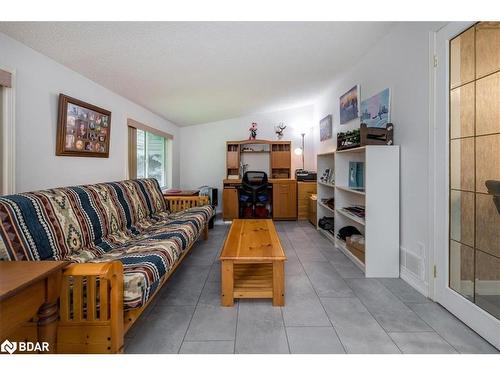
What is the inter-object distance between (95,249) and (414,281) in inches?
101

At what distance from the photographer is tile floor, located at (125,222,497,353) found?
155 cm

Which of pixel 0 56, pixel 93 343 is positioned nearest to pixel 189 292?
pixel 93 343

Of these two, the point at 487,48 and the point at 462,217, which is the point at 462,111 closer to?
the point at 487,48

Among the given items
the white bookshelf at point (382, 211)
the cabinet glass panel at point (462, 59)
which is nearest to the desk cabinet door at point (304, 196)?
the white bookshelf at point (382, 211)

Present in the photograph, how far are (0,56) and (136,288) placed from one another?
5.79ft

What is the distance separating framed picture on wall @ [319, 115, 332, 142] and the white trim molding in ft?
13.5

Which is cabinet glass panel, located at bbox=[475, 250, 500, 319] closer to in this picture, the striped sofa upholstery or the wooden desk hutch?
the striped sofa upholstery

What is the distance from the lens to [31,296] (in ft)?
3.58

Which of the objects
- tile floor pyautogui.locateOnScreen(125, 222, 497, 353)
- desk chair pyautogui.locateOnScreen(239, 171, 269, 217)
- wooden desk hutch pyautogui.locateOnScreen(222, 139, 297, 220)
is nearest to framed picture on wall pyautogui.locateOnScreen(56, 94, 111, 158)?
tile floor pyautogui.locateOnScreen(125, 222, 497, 353)

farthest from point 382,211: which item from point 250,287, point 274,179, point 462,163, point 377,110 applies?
point 274,179

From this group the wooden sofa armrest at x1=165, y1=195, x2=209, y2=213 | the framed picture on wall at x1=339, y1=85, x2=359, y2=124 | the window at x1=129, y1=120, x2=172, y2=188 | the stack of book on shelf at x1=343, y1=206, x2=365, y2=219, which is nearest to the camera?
the stack of book on shelf at x1=343, y1=206, x2=365, y2=219

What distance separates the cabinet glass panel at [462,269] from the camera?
1.81 metres

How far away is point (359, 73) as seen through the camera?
11.6 ft
